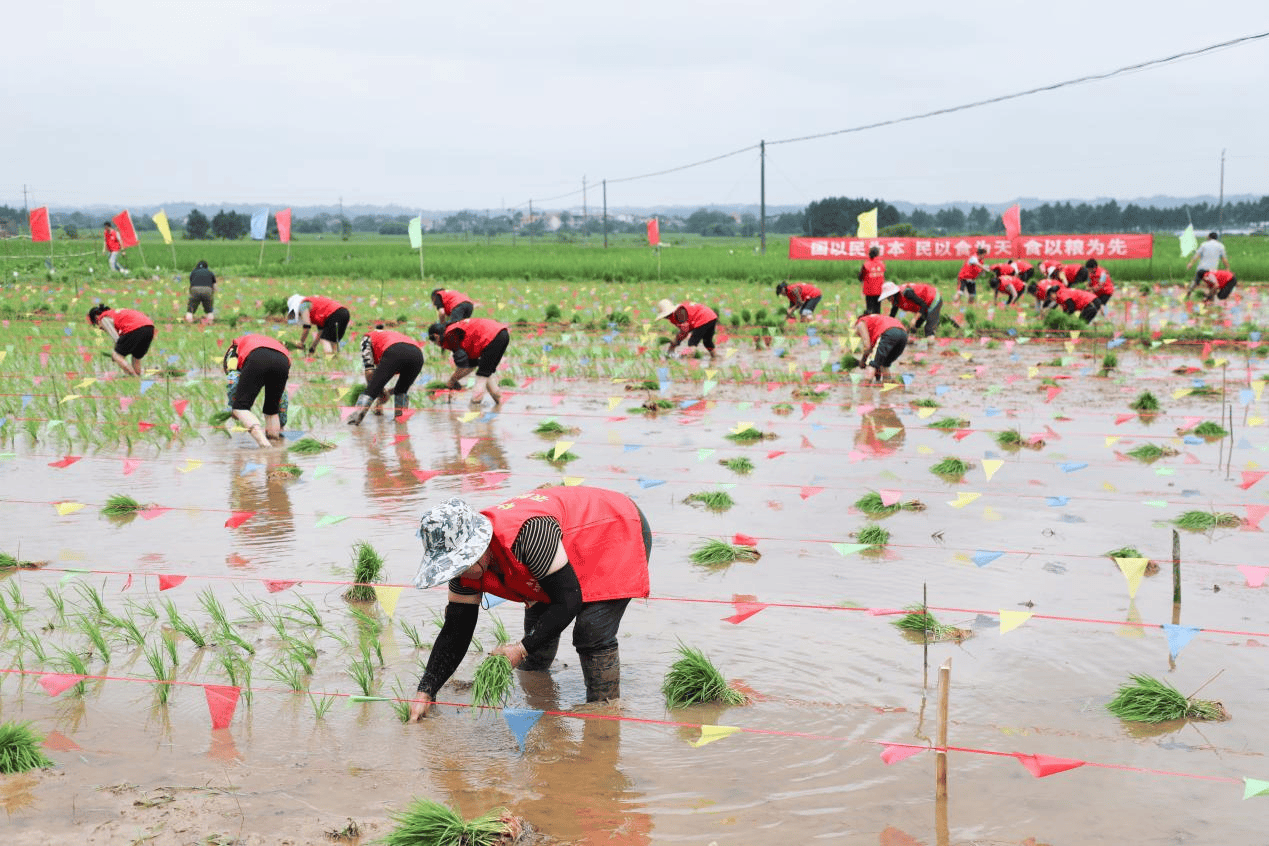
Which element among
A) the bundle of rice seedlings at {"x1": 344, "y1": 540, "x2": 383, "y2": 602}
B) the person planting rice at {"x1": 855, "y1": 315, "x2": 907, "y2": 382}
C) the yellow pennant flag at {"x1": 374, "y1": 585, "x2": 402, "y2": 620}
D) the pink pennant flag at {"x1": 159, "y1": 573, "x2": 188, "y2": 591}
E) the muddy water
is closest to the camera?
the muddy water

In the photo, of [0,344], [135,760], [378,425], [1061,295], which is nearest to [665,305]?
[378,425]

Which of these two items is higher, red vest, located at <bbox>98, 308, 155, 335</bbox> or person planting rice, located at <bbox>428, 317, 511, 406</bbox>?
red vest, located at <bbox>98, 308, 155, 335</bbox>

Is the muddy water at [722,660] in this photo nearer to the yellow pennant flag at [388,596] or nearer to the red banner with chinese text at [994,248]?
the yellow pennant flag at [388,596]

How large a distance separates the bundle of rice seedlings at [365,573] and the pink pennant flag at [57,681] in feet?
4.88

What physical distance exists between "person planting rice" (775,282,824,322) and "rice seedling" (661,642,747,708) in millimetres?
14313

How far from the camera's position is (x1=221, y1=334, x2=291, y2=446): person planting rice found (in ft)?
31.3

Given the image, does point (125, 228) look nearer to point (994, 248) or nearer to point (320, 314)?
point (320, 314)

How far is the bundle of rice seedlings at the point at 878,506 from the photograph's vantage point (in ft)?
25.0

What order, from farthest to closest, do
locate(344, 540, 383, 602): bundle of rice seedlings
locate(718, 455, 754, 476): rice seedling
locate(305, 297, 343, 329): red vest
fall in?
1. locate(305, 297, 343, 329): red vest
2. locate(718, 455, 754, 476): rice seedling
3. locate(344, 540, 383, 602): bundle of rice seedlings

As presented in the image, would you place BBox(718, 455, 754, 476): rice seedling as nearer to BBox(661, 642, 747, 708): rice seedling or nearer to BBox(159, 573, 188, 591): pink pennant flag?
BBox(661, 642, 747, 708): rice seedling

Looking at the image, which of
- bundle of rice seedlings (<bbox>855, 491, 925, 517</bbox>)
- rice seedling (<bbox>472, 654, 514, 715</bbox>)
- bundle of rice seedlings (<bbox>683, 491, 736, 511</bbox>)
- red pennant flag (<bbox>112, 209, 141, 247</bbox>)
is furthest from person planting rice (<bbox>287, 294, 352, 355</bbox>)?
red pennant flag (<bbox>112, 209, 141, 247</bbox>)

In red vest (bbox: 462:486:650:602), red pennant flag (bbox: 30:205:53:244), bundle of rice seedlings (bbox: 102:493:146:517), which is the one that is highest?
red pennant flag (bbox: 30:205:53:244)

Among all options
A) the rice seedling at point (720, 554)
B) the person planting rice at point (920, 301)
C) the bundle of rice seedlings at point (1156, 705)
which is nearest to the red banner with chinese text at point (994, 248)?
the person planting rice at point (920, 301)

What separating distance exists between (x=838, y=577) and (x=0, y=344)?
1429cm
